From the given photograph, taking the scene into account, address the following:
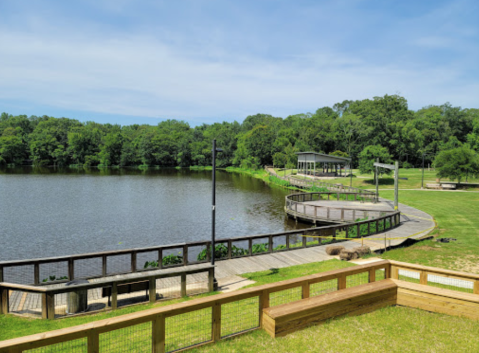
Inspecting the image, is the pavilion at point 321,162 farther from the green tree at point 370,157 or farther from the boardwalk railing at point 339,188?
the green tree at point 370,157

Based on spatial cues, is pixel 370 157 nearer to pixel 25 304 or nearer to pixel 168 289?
pixel 168 289

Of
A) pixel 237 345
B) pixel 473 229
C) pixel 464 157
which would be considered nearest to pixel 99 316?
pixel 237 345

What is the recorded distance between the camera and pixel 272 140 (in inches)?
3895

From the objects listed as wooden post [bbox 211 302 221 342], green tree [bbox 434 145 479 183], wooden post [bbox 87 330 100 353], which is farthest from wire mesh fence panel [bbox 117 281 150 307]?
green tree [bbox 434 145 479 183]

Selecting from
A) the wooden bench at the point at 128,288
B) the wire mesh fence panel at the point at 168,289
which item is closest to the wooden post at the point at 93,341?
the wooden bench at the point at 128,288

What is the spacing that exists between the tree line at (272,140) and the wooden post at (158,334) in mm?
77059

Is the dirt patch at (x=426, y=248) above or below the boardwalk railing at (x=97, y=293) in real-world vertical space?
below

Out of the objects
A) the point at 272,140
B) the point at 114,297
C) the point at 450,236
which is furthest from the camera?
the point at 272,140

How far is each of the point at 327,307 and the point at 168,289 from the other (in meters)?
5.96

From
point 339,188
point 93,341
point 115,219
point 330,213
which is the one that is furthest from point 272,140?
A: point 93,341

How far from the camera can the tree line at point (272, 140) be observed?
85.8 meters

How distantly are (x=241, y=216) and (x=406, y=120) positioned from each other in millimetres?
83645

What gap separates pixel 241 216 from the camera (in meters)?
32.4

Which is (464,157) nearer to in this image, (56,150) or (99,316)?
(99,316)
